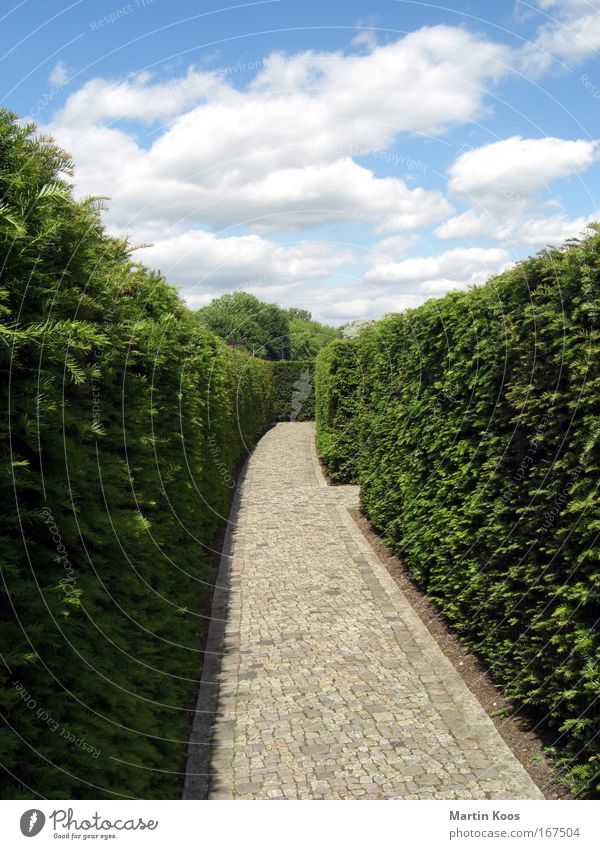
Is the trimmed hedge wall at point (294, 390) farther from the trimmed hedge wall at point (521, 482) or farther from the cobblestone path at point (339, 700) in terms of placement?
the trimmed hedge wall at point (521, 482)

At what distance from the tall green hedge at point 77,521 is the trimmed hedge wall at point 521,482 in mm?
3041

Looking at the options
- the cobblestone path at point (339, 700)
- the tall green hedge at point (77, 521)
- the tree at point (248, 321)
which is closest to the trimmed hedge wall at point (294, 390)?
the tree at point (248, 321)

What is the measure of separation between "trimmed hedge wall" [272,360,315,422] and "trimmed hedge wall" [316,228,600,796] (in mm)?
36031

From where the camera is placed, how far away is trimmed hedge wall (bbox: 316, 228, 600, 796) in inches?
190

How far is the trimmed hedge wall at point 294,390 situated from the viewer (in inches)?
1801

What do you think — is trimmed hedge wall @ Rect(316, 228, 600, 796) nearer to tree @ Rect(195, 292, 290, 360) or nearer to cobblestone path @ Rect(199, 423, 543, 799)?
cobblestone path @ Rect(199, 423, 543, 799)

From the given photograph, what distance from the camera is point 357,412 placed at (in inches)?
660

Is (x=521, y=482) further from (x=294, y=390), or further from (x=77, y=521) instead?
(x=294, y=390)

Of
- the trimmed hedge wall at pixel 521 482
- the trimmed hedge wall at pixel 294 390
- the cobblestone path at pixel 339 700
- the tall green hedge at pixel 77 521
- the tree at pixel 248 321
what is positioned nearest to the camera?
the tall green hedge at pixel 77 521

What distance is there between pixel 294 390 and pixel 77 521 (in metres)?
42.5

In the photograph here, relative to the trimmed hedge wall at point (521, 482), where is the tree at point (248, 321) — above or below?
above

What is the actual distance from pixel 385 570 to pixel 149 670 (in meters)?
6.10

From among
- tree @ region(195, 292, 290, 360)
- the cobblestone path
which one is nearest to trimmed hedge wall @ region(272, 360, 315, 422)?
tree @ region(195, 292, 290, 360)

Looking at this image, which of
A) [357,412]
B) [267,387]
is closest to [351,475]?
[357,412]
